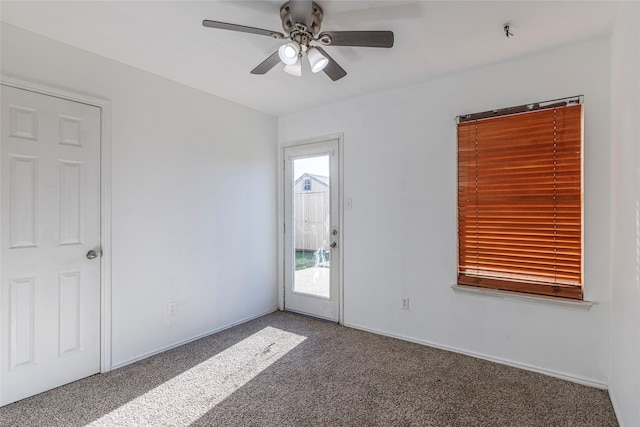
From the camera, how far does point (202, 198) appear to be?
3273 mm

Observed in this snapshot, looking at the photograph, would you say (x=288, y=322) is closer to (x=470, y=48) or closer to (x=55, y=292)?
(x=55, y=292)

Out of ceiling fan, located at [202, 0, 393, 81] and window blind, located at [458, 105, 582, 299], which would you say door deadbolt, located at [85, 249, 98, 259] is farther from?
window blind, located at [458, 105, 582, 299]

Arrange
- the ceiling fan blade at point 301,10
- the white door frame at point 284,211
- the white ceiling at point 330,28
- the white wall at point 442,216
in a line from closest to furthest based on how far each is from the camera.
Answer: the ceiling fan blade at point 301,10, the white ceiling at point 330,28, the white wall at point 442,216, the white door frame at point 284,211

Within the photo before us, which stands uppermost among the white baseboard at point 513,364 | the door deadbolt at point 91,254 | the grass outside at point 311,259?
the door deadbolt at point 91,254

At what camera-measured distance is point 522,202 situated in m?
2.56

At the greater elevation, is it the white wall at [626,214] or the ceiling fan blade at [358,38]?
the ceiling fan blade at [358,38]

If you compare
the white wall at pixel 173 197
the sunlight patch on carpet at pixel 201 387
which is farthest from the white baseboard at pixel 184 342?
the sunlight patch on carpet at pixel 201 387

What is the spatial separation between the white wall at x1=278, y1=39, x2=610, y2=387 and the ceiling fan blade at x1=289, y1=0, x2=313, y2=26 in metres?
1.65

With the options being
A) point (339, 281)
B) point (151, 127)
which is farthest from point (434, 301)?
point (151, 127)

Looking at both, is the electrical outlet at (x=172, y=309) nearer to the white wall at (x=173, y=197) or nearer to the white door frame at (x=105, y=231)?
the white wall at (x=173, y=197)

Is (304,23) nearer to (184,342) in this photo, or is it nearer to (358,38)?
(358,38)

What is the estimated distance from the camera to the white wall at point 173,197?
100 inches

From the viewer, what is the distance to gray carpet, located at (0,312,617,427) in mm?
1966

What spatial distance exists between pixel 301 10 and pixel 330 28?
1.57 ft
